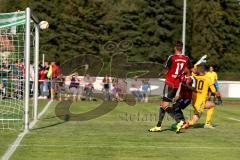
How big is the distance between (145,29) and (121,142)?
57532 mm

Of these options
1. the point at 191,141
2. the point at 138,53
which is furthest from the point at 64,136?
the point at 138,53

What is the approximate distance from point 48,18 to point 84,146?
60807mm

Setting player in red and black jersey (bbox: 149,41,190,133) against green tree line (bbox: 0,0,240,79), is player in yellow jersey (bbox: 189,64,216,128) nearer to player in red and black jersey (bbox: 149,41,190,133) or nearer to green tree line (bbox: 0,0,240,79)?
player in red and black jersey (bbox: 149,41,190,133)

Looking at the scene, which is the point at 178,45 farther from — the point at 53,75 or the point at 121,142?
the point at 53,75

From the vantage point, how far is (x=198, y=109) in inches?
617

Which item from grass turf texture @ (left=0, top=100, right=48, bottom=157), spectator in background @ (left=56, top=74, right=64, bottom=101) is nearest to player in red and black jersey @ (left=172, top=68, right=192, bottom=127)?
grass turf texture @ (left=0, top=100, right=48, bottom=157)

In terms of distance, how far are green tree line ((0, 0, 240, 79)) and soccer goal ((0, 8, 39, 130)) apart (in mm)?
45297

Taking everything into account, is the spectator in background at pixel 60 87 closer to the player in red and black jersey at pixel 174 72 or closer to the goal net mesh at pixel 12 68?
the goal net mesh at pixel 12 68

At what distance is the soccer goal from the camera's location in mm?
13867

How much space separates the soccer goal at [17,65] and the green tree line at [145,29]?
45297 mm

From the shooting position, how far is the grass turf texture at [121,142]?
33.2 feet

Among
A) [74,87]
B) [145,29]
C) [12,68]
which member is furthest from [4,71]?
[145,29]

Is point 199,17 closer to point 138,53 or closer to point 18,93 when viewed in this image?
point 138,53

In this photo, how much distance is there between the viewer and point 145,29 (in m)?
68.9
